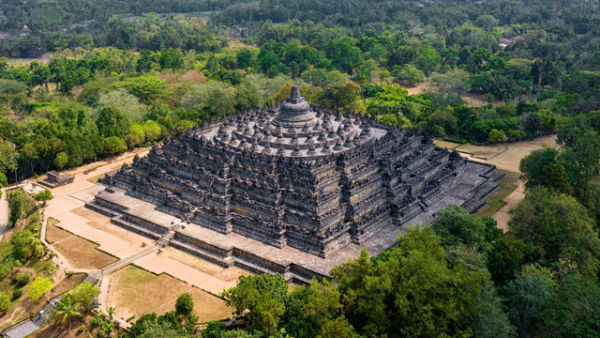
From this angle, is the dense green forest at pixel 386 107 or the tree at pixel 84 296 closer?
the dense green forest at pixel 386 107

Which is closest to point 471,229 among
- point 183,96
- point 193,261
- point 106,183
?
point 193,261

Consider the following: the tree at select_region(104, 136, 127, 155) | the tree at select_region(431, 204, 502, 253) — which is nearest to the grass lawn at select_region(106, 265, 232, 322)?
the tree at select_region(431, 204, 502, 253)

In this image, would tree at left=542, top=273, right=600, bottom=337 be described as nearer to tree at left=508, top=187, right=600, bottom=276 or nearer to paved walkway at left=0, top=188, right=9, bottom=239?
tree at left=508, top=187, right=600, bottom=276

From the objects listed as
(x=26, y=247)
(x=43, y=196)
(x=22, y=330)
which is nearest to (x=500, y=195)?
(x=22, y=330)

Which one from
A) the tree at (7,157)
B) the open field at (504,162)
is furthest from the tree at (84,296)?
the open field at (504,162)

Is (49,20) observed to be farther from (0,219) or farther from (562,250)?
(562,250)

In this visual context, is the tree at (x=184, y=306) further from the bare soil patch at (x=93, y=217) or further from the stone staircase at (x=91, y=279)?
the bare soil patch at (x=93, y=217)
